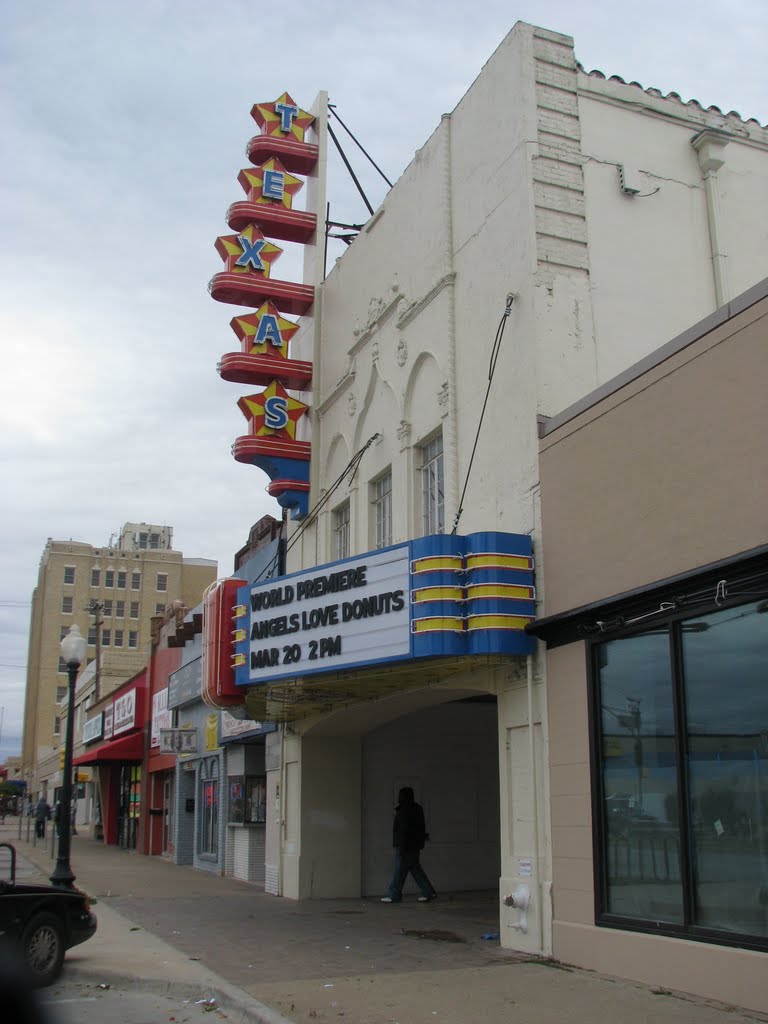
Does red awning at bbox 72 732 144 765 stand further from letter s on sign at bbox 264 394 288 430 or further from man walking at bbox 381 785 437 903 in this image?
man walking at bbox 381 785 437 903

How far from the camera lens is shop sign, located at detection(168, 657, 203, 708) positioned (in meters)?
25.9

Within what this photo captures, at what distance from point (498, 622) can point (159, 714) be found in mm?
21987

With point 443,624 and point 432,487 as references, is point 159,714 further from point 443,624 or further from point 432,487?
point 443,624

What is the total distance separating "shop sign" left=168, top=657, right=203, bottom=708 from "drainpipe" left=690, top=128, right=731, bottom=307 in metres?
15.9

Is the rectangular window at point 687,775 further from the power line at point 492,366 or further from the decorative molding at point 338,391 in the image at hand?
the decorative molding at point 338,391

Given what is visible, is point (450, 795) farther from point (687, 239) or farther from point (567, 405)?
point (687, 239)

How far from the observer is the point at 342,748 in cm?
1777

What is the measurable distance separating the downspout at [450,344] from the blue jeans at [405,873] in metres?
5.57

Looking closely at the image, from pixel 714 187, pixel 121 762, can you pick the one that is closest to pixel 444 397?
pixel 714 187

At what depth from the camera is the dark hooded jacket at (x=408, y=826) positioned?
626 inches

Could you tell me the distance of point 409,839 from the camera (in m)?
15.9

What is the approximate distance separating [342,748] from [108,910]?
173 inches

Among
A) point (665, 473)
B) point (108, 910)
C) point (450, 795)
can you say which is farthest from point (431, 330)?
point (108, 910)

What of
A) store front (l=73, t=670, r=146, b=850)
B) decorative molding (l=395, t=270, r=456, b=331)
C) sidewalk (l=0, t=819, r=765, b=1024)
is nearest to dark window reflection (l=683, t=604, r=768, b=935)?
sidewalk (l=0, t=819, r=765, b=1024)
